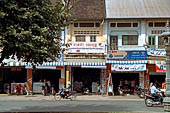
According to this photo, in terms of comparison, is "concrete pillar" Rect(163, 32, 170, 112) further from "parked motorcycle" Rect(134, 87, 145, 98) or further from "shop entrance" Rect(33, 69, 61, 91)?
"shop entrance" Rect(33, 69, 61, 91)

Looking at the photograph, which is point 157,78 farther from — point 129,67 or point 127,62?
point 127,62

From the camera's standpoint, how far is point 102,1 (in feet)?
101

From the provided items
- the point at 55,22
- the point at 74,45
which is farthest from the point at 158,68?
the point at 55,22

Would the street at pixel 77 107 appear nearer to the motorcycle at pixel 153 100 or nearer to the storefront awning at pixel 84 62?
the motorcycle at pixel 153 100

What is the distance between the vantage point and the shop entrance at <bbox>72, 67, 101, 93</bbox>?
29312 mm

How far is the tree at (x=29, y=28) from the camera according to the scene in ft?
37.4

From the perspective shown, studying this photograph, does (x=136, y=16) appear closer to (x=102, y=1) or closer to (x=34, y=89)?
(x=102, y=1)

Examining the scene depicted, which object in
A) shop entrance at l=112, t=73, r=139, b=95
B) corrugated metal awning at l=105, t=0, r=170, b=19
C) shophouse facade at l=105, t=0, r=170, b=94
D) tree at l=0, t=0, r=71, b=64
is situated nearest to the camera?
tree at l=0, t=0, r=71, b=64

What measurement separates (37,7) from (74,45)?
598 inches

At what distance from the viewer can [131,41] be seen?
2881 centimetres

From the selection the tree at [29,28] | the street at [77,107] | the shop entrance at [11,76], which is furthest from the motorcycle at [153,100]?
the shop entrance at [11,76]

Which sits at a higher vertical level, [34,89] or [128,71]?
[128,71]

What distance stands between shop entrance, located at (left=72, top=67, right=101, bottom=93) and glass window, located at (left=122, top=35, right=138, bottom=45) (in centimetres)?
373

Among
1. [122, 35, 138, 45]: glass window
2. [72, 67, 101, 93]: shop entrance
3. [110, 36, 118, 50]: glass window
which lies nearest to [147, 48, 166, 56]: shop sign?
[122, 35, 138, 45]: glass window
